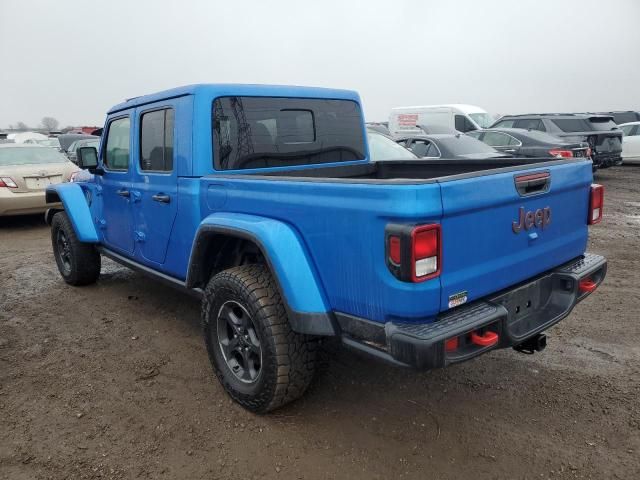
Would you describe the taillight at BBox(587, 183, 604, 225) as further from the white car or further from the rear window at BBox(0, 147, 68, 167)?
the white car

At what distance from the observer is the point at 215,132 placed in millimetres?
3449

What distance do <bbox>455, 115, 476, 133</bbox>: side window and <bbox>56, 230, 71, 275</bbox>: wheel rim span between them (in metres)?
14.1

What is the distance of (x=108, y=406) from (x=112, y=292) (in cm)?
242

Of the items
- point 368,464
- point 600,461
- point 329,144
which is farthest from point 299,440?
point 329,144

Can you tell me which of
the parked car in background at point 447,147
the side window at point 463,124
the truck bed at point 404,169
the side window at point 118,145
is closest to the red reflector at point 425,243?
the truck bed at point 404,169

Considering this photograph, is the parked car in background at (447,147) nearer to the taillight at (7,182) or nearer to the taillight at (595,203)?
the taillight at (595,203)

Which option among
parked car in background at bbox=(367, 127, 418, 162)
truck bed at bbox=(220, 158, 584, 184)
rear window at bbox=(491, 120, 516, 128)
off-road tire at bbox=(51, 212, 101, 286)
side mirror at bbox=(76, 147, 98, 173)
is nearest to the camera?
truck bed at bbox=(220, 158, 584, 184)

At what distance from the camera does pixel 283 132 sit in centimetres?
384

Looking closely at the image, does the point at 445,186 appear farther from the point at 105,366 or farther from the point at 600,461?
the point at 105,366

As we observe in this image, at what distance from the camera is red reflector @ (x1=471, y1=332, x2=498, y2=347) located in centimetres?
242

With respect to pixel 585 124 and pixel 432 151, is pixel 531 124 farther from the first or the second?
pixel 432 151

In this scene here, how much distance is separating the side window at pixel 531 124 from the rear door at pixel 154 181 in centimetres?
1281

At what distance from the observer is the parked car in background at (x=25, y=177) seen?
879 cm

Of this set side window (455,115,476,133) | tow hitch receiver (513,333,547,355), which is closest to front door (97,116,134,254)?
tow hitch receiver (513,333,547,355)
